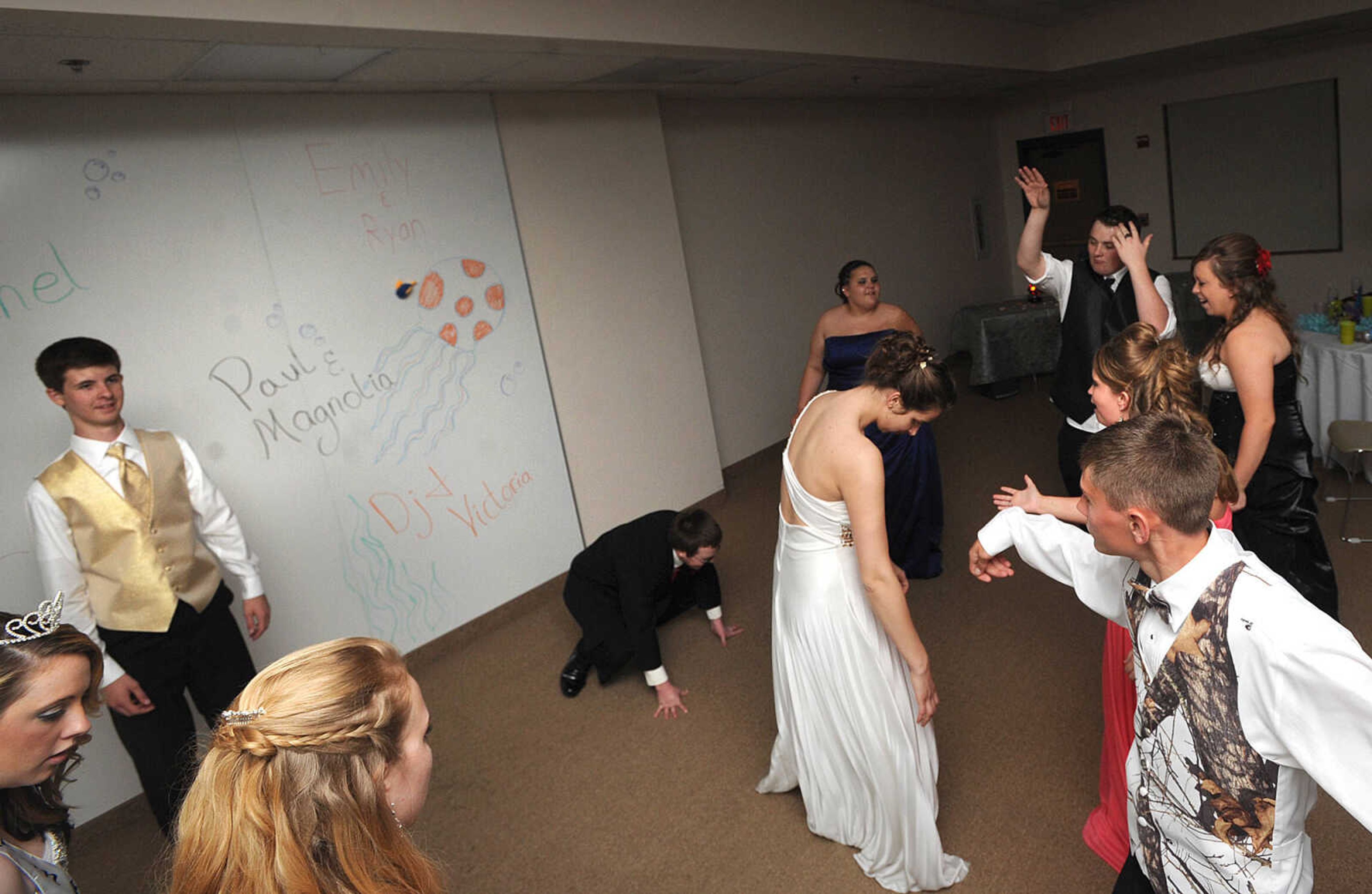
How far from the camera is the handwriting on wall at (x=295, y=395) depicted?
3537 millimetres

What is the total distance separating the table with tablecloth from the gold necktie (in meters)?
6.31

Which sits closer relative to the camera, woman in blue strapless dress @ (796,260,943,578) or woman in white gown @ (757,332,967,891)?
woman in white gown @ (757,332,967,891)

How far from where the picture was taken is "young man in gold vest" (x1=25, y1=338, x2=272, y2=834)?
271 centimetres

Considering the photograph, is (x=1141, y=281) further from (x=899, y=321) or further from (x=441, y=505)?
(x=441, y=505)

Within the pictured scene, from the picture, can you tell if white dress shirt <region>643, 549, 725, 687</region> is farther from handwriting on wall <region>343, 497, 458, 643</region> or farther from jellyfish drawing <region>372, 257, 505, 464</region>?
jellyfish drawing <region>372, 257, 505, 464</region>

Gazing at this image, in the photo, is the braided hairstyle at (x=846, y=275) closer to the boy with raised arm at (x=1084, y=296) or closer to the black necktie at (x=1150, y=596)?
the boy with raised arm at (x=1084, y=296)

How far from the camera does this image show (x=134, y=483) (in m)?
2.82

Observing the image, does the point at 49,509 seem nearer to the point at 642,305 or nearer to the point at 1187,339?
the point at 642,305

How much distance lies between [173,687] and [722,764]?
1.81 meters

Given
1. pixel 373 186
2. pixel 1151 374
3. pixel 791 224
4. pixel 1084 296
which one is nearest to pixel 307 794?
pixel 1151 374

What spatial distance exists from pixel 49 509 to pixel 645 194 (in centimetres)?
342

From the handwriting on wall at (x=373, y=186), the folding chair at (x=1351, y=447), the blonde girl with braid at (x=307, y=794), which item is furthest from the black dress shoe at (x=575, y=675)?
the folding chair at (x=1351, y=447)

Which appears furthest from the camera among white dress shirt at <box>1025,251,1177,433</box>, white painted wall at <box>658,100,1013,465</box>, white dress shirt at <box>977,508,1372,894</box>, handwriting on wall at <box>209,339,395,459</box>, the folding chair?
white painted wall at <box>658,100,1013,465</box>

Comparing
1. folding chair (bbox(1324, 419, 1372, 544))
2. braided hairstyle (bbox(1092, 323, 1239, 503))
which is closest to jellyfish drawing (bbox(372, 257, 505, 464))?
braided hairstyle (bbox(1092, 323, 1239, 503))
